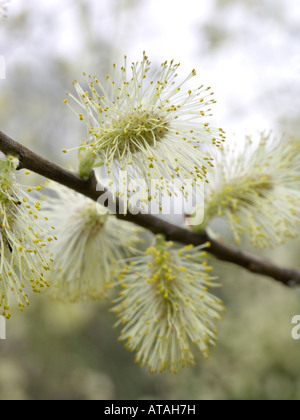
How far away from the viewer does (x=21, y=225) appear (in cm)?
85

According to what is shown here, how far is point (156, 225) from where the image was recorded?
1059 mm

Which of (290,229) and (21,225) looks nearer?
(21,225)

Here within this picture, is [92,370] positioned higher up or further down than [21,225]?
further down

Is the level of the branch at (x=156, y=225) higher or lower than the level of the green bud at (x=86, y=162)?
lower

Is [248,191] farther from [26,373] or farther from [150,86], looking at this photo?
[26,373]

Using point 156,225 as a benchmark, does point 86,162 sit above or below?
above

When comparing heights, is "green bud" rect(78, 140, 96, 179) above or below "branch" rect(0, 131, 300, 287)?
above

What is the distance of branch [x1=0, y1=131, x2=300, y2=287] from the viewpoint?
0.81m

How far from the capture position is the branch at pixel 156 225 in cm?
81
